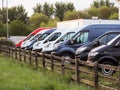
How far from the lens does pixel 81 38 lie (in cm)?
2203

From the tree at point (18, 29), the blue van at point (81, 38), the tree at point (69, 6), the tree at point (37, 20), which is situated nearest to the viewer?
the blue van at point (81, 38)

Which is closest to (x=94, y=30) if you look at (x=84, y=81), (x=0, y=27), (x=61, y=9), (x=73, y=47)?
(x=73, y=47)

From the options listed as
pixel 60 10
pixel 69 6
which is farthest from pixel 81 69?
pixel 69 6

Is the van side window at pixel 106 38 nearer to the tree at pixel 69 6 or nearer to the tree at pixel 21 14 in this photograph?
the tree at pixel 21 14

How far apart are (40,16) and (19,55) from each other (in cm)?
9496

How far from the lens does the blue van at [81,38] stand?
72.0ft

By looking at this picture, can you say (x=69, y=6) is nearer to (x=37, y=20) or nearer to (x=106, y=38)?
(x=37, y=20)

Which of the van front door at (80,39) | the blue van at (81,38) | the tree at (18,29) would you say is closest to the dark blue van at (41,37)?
the blue van at (81,38)

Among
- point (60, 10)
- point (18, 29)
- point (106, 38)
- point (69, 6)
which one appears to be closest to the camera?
point (106, 38)

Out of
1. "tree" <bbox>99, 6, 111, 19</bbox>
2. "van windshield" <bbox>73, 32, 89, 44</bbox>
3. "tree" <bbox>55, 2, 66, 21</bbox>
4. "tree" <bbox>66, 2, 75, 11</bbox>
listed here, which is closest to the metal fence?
"van windshield" <bbox>73, 32, 89, 44</bbox>

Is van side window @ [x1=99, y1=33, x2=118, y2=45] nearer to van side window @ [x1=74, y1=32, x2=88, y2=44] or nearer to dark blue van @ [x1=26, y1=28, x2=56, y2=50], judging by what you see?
van side window @ [x1=74, y1=32, x2=88, y2=44]

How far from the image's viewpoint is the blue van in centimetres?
2194

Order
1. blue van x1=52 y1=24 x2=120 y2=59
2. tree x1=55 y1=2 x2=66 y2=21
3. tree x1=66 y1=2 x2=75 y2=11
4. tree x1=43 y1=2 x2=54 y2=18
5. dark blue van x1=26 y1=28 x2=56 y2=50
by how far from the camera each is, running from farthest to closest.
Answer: tree x1=43 y1=2 x2=54 y2=18
tree x1=66 y1=2 x2=75 y2=11
tree x1=55 y1=2 x2=66 y2=21
dark blue van x1=26 y1=28 x2=56 y2=50
blue van x1=52 y1=24 x2=120 y2=59

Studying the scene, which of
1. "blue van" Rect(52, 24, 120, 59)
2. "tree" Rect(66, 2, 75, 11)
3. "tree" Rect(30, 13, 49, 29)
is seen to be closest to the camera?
"blue van" Rect(52, 24, 120, 59)
